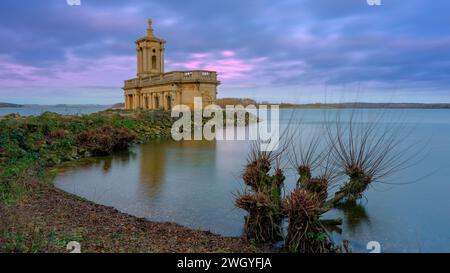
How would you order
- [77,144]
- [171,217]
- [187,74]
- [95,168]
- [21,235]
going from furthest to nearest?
[187,74] < [77,144] < [95,168] < [171,217] < [21,235]

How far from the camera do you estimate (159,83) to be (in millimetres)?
37188

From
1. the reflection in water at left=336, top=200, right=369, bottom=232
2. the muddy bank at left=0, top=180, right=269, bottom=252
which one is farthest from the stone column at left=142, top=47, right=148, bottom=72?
the reflection in water at left=336, top=200, right=369, bottom=232

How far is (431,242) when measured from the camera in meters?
7.25

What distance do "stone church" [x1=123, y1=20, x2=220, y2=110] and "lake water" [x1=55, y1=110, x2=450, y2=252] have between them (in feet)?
56.8

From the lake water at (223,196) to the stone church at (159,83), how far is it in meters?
17.3

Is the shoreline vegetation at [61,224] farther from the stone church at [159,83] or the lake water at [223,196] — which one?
the stone church at [159,83]

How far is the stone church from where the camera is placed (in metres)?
33.9

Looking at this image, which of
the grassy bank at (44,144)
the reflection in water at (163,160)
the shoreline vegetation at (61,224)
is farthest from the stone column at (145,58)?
the shoreline vegetation at (61,224)

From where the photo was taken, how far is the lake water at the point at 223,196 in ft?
25.3

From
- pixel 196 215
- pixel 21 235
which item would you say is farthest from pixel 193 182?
pixel 21 235

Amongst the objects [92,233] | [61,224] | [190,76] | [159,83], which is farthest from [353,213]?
[159,83]

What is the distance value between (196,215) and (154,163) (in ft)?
26.9

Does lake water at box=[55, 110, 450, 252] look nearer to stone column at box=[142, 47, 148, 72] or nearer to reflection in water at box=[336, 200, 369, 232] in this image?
reflection in water at box=[336, 200, 369, 232]
